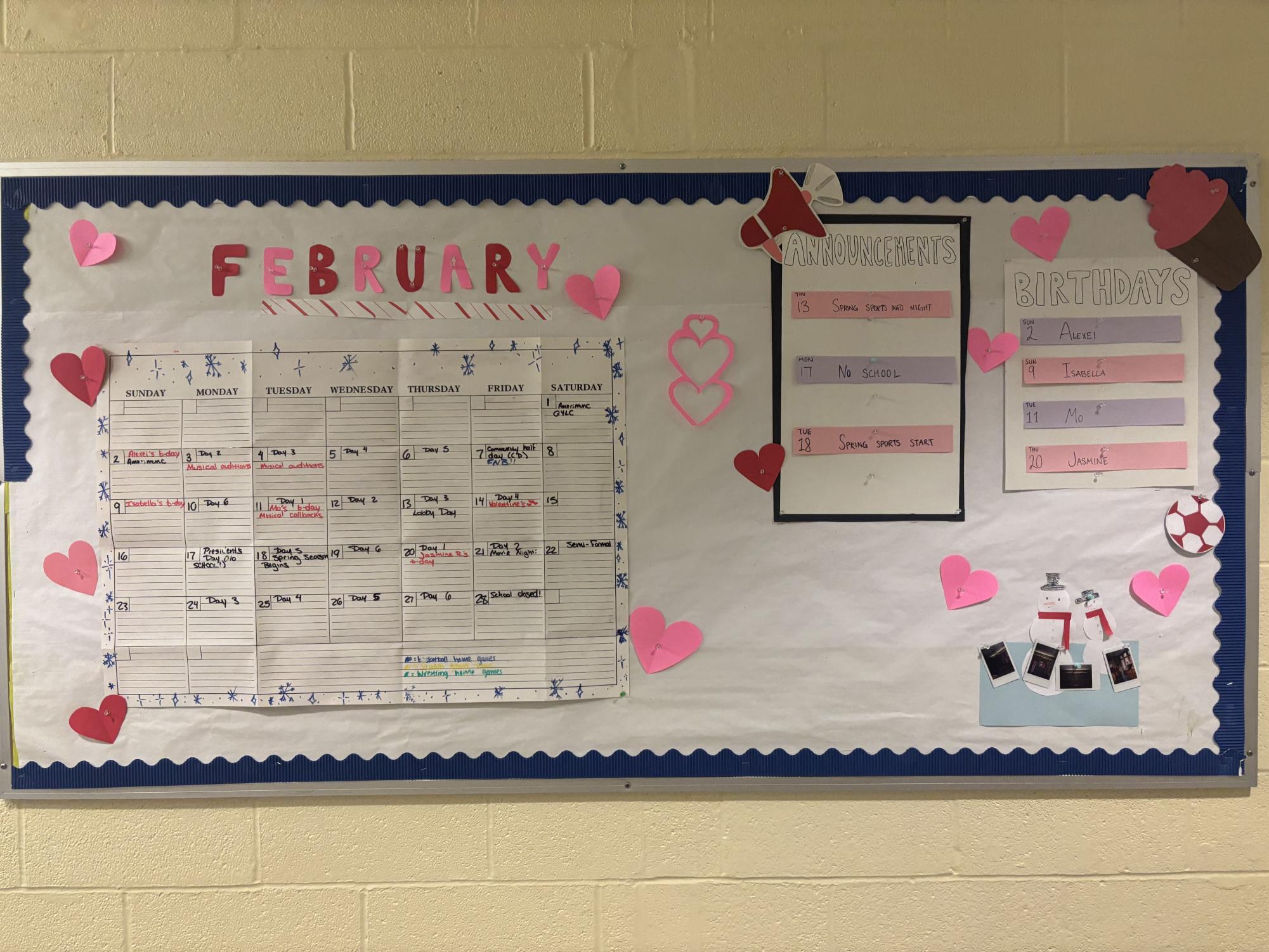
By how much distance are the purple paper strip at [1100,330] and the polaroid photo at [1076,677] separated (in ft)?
1.68

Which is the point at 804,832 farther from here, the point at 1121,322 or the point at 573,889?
the point at 1121,322

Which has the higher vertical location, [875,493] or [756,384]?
[756,384]

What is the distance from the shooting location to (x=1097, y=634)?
1.09 metres

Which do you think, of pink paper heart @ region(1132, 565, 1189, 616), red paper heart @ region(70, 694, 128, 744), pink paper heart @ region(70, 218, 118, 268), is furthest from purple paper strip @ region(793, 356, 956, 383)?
red paper heart @ region(70, 694, 128, 744)

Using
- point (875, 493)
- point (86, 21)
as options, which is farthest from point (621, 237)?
point (86, 21)

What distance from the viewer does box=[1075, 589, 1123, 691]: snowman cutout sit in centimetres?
109

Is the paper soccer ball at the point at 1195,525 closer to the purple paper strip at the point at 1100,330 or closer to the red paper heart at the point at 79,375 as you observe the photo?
the purple paper strip at the point at 1100,330

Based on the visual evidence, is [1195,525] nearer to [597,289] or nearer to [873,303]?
[873,303]

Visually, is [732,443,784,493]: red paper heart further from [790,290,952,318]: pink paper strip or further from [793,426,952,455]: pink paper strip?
[790,290,952,318]: pink paper strip

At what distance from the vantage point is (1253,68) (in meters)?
1.08

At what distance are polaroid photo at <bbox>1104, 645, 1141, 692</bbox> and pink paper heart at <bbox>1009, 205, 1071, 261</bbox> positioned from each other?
64 cm

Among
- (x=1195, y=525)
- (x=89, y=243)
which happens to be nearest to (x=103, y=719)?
(x=89, y=243)

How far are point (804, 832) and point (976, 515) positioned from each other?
0.58 meters

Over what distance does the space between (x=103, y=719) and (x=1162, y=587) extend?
5.55 feet
